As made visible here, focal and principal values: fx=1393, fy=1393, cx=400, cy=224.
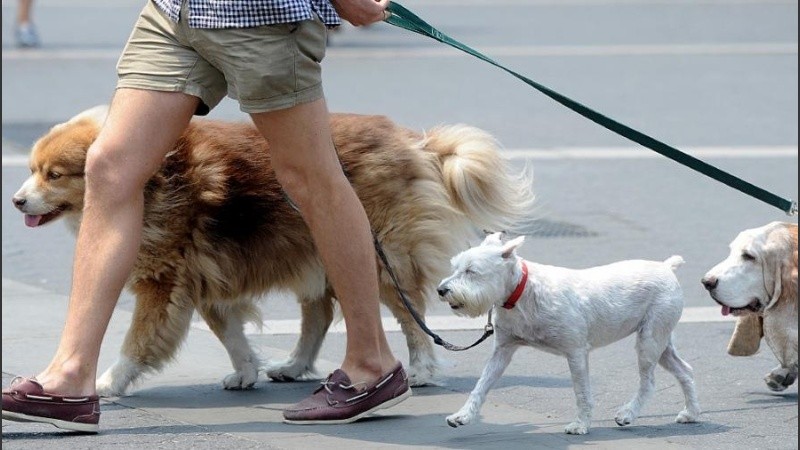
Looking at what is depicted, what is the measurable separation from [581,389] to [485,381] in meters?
0.32

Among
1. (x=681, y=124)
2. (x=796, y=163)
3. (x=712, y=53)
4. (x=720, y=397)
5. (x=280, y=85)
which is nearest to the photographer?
(x=280, y=85)

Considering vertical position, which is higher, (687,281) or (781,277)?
(781,277)

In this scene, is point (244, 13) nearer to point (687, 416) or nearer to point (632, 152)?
point (687, 416)

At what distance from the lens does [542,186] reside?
948 cm

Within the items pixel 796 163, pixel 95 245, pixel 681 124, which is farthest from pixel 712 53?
pixel 95 245

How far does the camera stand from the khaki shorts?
14.8 ft

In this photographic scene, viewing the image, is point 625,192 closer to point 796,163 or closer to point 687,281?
point 796,163

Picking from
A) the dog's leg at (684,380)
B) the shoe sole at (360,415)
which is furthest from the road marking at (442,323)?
the dog's leg at (684,380)

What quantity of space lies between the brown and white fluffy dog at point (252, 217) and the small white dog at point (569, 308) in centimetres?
92

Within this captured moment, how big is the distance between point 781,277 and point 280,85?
1.87m

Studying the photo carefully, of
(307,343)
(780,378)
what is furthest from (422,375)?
(780,378)

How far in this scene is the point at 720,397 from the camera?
17.2ft

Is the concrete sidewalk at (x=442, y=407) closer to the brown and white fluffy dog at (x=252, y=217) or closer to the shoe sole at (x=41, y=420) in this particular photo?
the shoe sole at (x=41, y=420)

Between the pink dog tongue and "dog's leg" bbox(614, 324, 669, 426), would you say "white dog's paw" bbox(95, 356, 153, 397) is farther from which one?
"dog's leg" bbox(614, 324, 669, 426)
